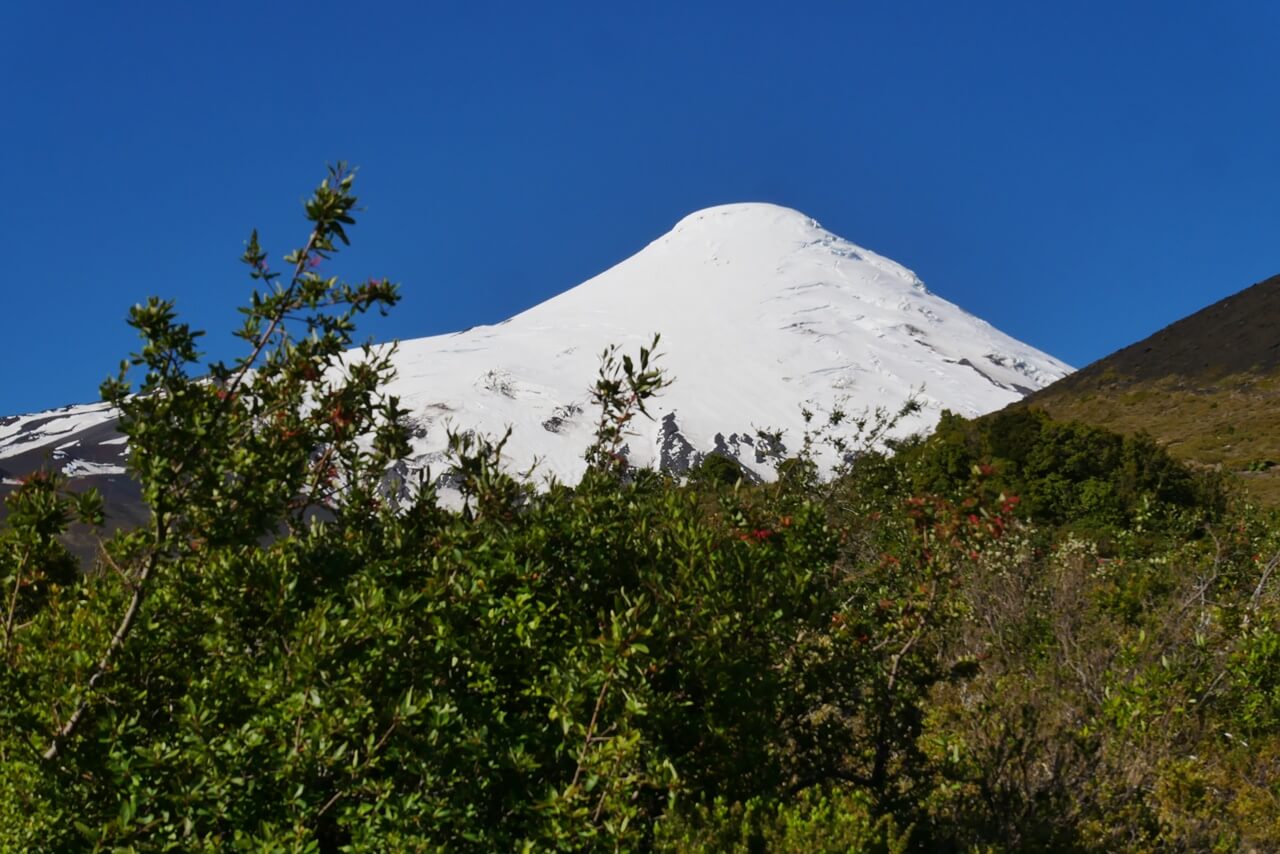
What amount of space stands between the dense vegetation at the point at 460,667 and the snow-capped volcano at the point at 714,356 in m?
38.0

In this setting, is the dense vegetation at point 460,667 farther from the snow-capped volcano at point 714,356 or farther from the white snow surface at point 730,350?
the white snow surface at point 730,350

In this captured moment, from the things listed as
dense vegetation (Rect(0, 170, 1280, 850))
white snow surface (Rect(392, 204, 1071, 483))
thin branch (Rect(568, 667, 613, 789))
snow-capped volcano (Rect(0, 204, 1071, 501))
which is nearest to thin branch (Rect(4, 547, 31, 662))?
dense vegetation (Rect(0, 170, 1280, 850))

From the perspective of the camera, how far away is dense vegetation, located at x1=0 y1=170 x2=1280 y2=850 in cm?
315

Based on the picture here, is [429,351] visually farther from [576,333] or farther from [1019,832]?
[1019,832]

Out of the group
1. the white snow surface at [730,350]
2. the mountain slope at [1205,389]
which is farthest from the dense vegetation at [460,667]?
the white snow surface at [730,350]

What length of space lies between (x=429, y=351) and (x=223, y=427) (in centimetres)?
8557

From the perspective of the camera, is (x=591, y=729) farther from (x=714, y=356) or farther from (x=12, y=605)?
(x=714, y=356)

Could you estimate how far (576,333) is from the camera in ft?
305

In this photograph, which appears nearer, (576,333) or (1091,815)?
(1091,815)

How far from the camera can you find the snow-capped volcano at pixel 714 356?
6306 centimetres

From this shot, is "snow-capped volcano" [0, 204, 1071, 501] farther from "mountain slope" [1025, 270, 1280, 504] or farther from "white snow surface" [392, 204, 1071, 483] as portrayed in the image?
"mountain slope" [1025, 270, 1280, 504]

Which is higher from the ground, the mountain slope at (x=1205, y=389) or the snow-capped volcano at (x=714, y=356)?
the snow-capped volcano at (x=714, y=356)

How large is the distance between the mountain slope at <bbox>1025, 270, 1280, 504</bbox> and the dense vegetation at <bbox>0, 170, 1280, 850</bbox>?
1191 inches

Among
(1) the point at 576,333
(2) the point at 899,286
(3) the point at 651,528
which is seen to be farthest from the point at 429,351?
(3) the point at 651,528
